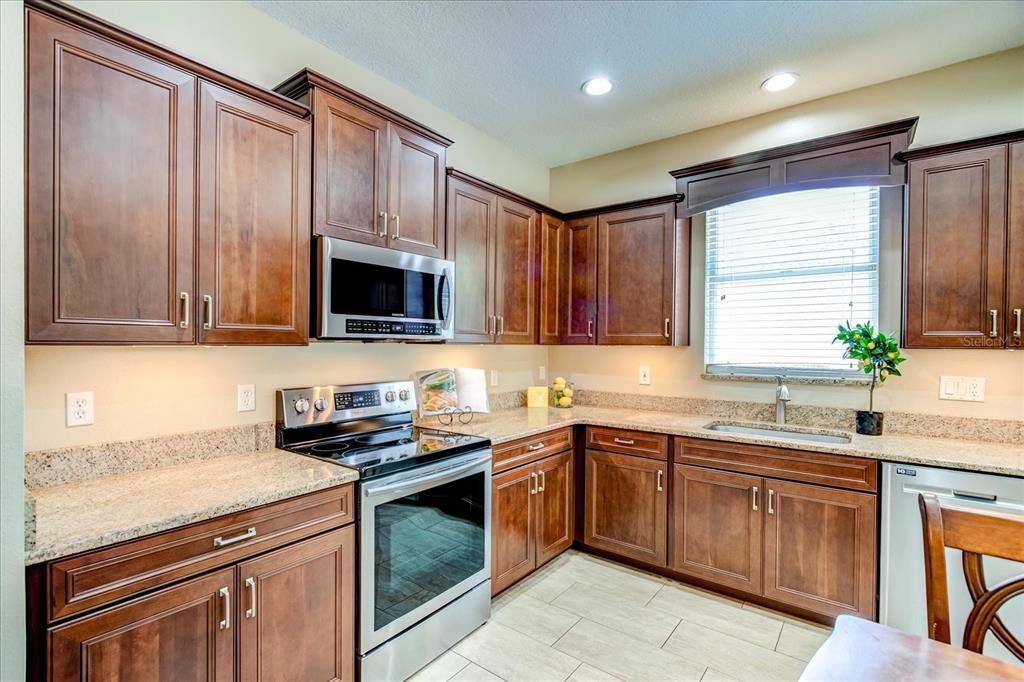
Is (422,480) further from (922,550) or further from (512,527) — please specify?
(922,550)

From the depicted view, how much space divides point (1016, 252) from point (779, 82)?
138 centimetres

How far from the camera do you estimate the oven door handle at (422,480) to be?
1868 millimetres

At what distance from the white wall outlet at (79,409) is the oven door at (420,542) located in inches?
38.6

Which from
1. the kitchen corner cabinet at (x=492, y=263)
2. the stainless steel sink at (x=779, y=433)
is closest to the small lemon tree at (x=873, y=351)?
the stainless steel sink at (x=779, y=433)

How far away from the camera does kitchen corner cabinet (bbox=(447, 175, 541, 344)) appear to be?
2.78 meters

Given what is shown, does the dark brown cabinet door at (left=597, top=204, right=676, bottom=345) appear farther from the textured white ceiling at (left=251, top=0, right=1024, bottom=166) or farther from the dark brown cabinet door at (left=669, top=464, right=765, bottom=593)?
the dark brown cabinet door at (left=669, top=464, right=765, bottom=593)

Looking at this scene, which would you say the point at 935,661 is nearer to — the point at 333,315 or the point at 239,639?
the point at 239,639

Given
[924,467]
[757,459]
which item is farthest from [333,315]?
[924,467]

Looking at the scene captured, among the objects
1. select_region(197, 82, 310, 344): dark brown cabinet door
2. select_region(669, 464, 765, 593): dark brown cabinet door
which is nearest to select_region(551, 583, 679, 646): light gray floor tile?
select_region(669, 464, 765, 593): dark brown cabinet door

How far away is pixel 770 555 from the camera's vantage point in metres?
2.51

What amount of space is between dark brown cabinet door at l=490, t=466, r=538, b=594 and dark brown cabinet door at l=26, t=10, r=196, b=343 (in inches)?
64.6

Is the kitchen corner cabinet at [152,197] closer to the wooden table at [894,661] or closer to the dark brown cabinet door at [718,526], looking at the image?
the wooden table at [894,661]

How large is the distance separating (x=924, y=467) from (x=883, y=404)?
0.66 metres

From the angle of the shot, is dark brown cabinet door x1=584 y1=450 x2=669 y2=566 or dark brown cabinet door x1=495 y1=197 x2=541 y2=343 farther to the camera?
dark brown cabinet door x1=495 y1=197 x2=541 y2=343
